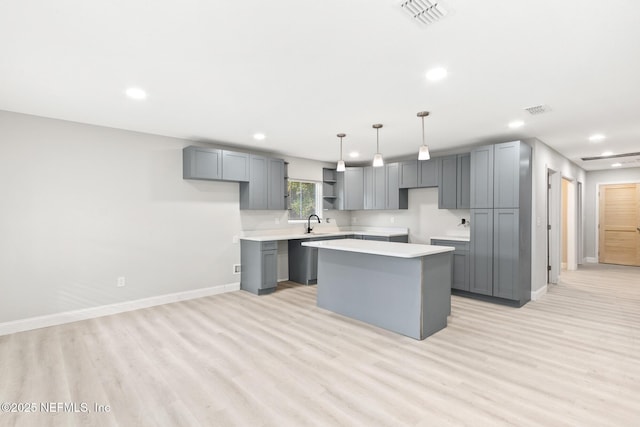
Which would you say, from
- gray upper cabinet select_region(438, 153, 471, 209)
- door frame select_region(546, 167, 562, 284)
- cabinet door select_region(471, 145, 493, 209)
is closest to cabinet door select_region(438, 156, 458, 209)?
gray upper cabinet select_region(438, 153, 471, 209)

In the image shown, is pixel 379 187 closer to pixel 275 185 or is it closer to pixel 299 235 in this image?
pixel 299 235

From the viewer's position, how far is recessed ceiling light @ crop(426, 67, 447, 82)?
2570 mm

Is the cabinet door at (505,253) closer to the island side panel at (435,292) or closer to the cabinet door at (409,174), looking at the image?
the island side panel at (435,292)

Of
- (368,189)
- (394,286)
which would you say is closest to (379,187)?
(368,189)

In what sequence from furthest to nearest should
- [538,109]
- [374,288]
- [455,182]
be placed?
[455,182], [374,288], [538,109]

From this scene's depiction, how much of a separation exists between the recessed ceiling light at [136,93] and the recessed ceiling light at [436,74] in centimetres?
260

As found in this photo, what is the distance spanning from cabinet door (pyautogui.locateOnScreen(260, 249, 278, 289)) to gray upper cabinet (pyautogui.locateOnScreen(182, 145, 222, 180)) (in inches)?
56.6

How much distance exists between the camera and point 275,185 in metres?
5.71

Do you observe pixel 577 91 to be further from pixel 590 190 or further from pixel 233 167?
pixel 590 190

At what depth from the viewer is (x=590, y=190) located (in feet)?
27.7

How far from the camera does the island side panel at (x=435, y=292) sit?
3.40 meters

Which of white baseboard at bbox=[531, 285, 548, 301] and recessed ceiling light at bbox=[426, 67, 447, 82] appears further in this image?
white baseboard at bbox=[531, 285, 548, 301]

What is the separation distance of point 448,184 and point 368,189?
173 centimetres

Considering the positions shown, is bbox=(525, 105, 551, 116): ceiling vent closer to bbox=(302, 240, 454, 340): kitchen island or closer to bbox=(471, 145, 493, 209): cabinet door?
bbox=(471, 145, 493, 209): cabinet door
